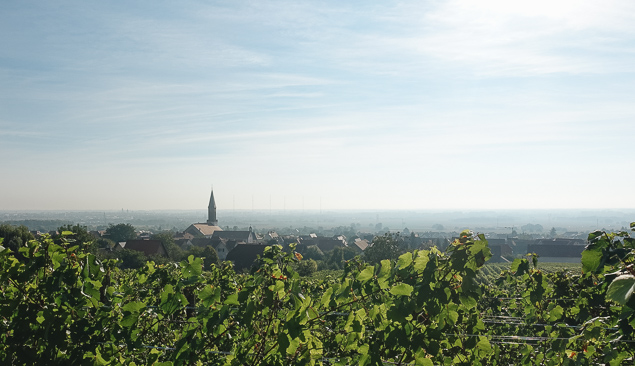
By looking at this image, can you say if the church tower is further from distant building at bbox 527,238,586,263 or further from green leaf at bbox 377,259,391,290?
green leaf at bbox 377,259,391,290

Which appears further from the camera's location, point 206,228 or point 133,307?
point 206,228

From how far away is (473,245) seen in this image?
90.5 inches

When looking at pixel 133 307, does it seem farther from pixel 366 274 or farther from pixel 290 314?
pixel 366 274

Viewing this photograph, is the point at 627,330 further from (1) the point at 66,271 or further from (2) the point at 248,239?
(2) the point at 248,239

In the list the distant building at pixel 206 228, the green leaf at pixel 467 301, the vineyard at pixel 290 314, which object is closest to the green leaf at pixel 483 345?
the vineyard at pixel 290 314

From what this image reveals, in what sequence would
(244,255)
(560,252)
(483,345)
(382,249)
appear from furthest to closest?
(560,252)
(244,255)
(382,249)
(483,345)

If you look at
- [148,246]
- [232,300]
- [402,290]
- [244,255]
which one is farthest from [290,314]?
[148,246]

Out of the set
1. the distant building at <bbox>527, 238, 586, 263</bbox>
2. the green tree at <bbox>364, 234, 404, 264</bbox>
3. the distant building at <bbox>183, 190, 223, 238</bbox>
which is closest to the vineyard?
the green tree at <bbox>364, 234, 404, 264</bbox>

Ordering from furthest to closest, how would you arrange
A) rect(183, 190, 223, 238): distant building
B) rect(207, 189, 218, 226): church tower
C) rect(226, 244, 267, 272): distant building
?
1. rect(207, 189, 218, 226): church tower
2. rect(183, 190, 223, 238): distant building
3. rect(226, 244, 267, 272): distant building

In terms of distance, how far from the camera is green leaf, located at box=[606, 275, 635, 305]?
1.37 metres

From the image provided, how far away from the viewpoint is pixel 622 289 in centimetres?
141

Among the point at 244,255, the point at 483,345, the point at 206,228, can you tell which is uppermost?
the point at 483,345

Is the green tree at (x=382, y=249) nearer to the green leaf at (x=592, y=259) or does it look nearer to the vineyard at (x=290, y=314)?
the vineyard at (x=290, y=314)

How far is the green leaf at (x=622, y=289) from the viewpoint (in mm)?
1371
